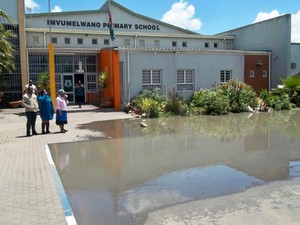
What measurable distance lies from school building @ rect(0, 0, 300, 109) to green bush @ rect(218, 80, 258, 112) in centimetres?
353

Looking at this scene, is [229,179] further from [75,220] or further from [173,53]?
[173,53]

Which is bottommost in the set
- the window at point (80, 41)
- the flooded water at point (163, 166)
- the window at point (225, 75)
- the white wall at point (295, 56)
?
the flooded water at point (163, 166)

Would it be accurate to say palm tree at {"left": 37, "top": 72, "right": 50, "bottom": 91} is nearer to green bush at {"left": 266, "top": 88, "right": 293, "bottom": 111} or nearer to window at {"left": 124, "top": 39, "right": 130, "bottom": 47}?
window at {"left": 124, "top": 39, "right": 130, "bottom": 47}

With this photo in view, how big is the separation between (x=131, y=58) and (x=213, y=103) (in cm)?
605

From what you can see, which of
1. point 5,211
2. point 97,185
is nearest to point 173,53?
point 97,185

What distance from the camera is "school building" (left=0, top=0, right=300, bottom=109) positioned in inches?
874

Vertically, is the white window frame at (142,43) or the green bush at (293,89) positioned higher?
the white window frame at (142,43)

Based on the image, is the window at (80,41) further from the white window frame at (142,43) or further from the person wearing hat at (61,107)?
the person wearing hat at (61,107)

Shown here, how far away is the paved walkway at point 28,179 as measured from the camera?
4.93m

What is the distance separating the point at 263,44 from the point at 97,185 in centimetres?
2740

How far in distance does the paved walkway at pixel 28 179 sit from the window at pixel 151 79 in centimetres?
878

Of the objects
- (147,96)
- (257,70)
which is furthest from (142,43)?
(147,96)

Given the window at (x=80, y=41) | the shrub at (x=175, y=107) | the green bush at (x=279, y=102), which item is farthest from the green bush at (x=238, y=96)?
the window at (x=80, y=41)

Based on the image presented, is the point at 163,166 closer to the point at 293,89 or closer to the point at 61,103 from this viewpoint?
the point at 61,103
